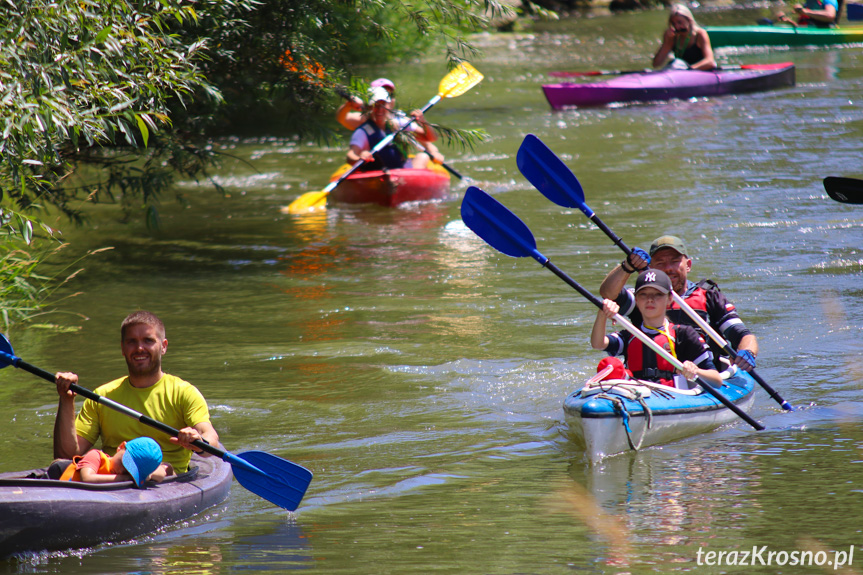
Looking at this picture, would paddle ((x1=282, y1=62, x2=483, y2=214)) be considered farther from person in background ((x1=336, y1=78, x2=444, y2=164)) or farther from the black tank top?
the black tank top

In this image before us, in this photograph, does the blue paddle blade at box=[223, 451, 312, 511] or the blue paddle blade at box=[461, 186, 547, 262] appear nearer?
the blue paddle blade at box=[223, 451, 312, 511]

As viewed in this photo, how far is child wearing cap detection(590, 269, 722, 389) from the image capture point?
4.87 metres

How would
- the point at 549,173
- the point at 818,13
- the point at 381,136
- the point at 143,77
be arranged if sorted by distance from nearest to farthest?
1. the point at 549,173
2. the point at 143,77
3. the point at 381,136
4. the point at 818,13

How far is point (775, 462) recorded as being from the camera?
183 inches

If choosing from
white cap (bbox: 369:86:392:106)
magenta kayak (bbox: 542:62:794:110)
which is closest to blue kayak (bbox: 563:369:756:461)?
white cap (bbox: 369:86:392:106)

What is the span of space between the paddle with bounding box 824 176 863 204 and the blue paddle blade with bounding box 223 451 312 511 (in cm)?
276

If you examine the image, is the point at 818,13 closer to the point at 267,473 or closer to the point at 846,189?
the point at 846,189

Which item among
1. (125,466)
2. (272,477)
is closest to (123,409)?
(125,466)

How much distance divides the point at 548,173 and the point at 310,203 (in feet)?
17.4

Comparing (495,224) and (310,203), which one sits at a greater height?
(495,224)

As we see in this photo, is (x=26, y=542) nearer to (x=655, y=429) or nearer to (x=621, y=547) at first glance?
(x=621, y=547)

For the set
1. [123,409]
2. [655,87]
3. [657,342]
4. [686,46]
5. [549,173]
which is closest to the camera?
[123,409]

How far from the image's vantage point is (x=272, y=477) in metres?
4.25

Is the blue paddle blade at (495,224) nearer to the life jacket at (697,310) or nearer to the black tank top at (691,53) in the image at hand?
the life jacket at (697,310)
